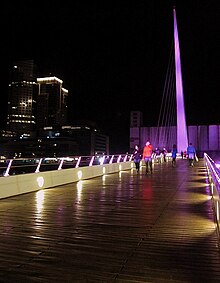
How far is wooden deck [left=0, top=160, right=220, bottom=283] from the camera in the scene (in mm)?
4254

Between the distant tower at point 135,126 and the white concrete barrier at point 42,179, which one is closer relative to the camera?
the white concrete barrier at point 42,179

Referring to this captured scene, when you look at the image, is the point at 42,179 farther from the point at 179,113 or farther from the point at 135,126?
the point at 135,126

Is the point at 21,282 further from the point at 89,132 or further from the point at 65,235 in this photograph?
the point at 89,132

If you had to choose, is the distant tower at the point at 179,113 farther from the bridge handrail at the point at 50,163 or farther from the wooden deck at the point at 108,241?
the wooden deck at the point at 108,241

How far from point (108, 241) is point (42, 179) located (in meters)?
8.21

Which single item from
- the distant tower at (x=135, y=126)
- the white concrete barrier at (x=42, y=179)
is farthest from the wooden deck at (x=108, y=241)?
the distant tower at (x=135, y=126)

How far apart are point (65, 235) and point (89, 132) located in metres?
149

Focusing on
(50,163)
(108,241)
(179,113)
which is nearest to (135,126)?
(179,113)

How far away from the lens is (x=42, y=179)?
1352 centimetres

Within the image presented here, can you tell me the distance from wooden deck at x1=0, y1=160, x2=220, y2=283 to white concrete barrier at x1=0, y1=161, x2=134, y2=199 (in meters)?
1.10

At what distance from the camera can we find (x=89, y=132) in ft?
507

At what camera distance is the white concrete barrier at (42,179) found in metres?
11.3

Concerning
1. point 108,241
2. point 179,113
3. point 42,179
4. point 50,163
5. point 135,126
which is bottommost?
point 108,241

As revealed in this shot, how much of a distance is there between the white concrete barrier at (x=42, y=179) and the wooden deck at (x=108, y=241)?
1098mm
